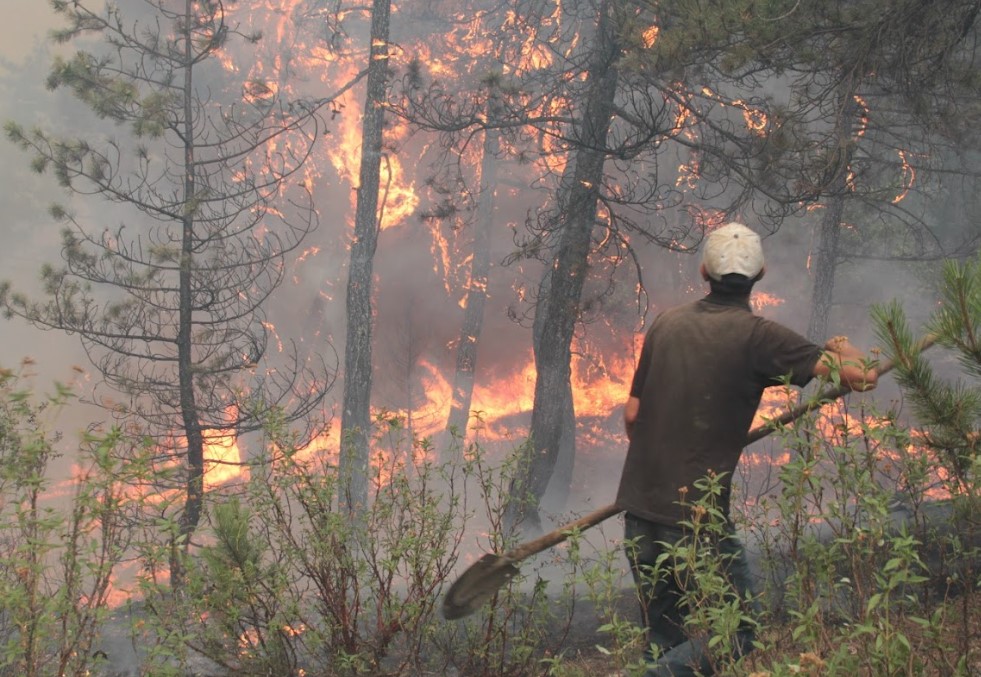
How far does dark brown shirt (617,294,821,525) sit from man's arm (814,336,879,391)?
0.27 metres

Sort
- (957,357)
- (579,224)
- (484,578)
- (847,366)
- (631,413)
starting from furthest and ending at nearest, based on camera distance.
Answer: (579,224) → (484,578) → (631,413) → (847,366) → (957,357)

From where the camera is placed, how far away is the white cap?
3.47 metres

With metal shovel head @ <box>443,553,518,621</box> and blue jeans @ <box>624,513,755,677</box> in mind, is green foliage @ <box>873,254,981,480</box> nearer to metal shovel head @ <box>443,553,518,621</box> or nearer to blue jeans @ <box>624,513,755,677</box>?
blue jeans @ <box>624,513,755,677</box>

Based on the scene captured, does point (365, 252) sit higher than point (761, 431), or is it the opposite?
point (365, 252)

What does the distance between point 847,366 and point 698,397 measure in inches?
26.7

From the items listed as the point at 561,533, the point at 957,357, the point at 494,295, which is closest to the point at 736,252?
the point at 957,357

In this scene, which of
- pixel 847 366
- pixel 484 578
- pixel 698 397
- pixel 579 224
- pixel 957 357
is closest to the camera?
pixel 957 357

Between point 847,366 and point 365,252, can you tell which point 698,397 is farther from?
point 365,252

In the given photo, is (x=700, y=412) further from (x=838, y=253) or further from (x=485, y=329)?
(x=485, y=329)

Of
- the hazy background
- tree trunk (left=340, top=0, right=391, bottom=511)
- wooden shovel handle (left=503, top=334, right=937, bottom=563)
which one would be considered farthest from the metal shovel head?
the hazy background

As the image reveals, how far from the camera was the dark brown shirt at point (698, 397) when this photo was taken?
335 cm

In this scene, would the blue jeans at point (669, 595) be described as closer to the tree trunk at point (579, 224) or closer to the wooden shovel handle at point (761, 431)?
the wooden shovel handle at point (761, 431)

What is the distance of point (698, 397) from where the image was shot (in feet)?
11.2

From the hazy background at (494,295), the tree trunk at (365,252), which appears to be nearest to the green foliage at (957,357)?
the tree trunk at (365,252)
